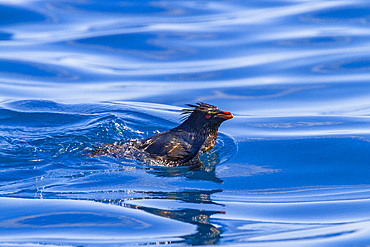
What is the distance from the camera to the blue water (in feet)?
16.5

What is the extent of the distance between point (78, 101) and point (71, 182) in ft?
14.3

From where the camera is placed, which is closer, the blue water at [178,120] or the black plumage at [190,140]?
the blue water at [178,120]

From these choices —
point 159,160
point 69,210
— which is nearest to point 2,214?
point 69,210

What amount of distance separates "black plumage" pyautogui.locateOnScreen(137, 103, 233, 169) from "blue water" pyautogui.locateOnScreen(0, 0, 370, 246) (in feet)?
0.69

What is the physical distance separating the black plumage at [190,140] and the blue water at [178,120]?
211 mm

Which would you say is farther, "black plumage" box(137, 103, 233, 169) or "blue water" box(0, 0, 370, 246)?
"black plumage" box(137, 103, 233, 169)

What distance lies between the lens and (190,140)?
726 centimetres

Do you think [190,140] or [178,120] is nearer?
[190,140]

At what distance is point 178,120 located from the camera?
9367mm

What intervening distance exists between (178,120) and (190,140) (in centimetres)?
213

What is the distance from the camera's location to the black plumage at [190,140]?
7109 millimetres

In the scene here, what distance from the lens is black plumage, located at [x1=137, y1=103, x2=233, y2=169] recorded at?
23.3 feet

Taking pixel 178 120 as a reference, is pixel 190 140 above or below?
below

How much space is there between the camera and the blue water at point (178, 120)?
5043mm
